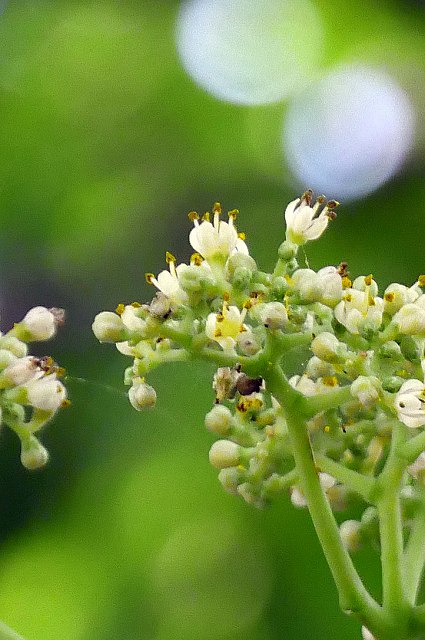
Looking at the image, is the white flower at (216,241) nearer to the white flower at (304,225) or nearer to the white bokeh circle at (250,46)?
the white flower at (304,225)

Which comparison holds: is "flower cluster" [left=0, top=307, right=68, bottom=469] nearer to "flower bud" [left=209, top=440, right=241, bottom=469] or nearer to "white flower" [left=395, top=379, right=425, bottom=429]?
"flower bud" [left=209, top=440, right=241, bottom=469]

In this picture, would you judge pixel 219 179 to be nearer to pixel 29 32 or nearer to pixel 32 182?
pixel 32 182

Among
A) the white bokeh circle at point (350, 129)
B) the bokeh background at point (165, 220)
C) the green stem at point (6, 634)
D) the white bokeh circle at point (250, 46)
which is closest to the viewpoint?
the green stem at point (6, 634)


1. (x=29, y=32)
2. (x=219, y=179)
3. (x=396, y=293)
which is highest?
(x=29, y=32)

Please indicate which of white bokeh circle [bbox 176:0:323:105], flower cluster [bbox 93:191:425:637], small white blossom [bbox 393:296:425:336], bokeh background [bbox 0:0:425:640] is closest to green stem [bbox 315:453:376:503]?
flower cluster [bbox 93:191:425:637]

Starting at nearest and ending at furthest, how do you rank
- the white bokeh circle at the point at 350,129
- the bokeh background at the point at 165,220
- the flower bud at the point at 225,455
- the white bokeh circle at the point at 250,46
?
the flower bud at the point at 225,455
the bokeh background at the point at 165,220
the white bokeh circle at the point at 350,129
the white bokeh circle at the point at 250,46

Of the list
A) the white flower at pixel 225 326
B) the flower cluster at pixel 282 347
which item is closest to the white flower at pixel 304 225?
the flower cluster at pixel 282 347

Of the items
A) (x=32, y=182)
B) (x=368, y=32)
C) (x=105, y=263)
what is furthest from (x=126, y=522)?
(x=368, y=32)
